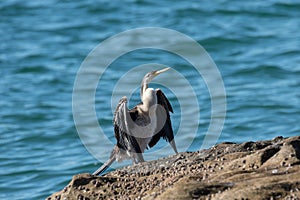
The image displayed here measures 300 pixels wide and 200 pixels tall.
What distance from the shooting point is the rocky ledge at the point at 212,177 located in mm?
6180

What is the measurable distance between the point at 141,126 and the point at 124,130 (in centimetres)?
24

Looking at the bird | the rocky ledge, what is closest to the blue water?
the bird

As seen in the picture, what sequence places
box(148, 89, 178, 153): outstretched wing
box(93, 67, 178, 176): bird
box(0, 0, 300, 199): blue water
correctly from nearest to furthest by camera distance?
box(93, 67, 178, 176): bird
box(148, 89, 178, 153): outstretched wing
box(0, 0, 300, 199): blue water

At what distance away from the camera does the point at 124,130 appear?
32.0 ft

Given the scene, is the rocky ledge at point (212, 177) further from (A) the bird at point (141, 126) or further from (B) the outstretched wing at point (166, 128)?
(B) the outstretched wing at point (166, 128)

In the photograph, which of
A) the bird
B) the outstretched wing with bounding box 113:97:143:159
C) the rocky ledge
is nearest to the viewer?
the rocky ledge

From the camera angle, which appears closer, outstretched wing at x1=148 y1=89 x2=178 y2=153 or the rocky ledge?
the rocky ledge

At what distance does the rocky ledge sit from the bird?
1.86m

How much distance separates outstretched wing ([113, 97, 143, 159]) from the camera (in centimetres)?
960

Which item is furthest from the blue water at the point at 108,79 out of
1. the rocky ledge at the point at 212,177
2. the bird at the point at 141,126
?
the rocky ledge at the point at 212,177

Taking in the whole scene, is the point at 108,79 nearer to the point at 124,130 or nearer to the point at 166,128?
the point at 166,128

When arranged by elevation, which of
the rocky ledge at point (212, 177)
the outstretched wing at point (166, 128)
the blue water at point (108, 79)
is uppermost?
the blue water at point (108, 79)

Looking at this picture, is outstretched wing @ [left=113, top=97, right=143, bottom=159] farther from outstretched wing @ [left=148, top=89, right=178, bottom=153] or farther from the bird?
outstretched wing @ [left=148, top=89, right=178, bottom=153]

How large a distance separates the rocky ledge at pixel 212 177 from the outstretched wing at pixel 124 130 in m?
1.76
